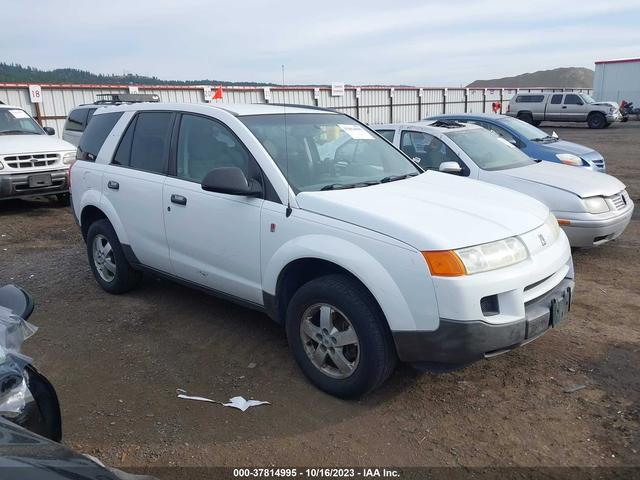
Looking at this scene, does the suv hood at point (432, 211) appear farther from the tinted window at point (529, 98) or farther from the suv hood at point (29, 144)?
the tinted window at point (529, 98)

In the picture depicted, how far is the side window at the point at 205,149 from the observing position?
4051mm

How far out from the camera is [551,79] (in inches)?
4299

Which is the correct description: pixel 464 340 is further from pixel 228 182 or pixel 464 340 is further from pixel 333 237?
pixel 228 182

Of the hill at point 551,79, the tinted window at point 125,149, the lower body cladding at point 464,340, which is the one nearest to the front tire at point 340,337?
the lower body cladding at point 464,340

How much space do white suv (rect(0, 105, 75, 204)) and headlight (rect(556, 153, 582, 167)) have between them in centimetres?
835

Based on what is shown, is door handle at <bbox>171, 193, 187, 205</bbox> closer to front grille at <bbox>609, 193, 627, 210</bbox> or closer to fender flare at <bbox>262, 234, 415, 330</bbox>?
fender flare at <bbox>262, 234, 415, 330</bbox>

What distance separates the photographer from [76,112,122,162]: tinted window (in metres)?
5.32

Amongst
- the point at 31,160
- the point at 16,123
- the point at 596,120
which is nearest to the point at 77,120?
the point at 16,123

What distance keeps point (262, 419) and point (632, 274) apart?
4428 millimetres

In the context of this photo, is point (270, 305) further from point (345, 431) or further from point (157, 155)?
point (157, 155)

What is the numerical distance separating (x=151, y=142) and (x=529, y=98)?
2939 centimetres

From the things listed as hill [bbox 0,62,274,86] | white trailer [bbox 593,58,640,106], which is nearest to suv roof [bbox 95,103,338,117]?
hill [bbox 0,62,274,86]

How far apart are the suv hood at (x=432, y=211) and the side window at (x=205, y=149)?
0.76 m

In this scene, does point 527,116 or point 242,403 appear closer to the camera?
point 242,403
